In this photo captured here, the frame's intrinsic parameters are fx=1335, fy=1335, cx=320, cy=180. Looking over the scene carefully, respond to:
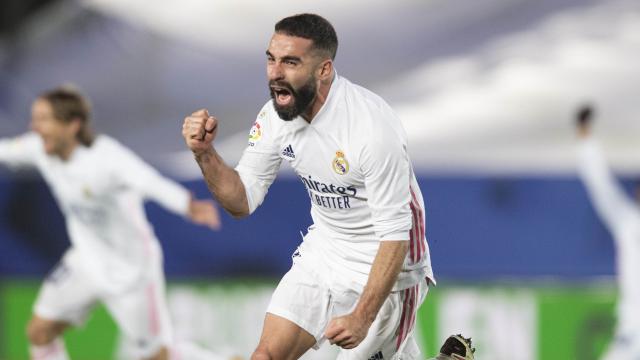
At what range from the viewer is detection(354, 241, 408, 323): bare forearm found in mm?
5309

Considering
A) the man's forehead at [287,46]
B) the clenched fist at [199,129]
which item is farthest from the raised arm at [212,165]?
the man's forehead at [287,46]

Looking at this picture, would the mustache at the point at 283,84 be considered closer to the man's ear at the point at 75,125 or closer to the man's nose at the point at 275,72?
the man's nose at the point at 275,72

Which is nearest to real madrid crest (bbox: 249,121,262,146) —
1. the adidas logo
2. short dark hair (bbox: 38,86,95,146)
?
the adidas logo

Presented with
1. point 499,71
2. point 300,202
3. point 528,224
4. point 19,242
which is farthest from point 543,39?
point 19,242

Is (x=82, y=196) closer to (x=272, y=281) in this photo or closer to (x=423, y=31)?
(x=272, y=281)

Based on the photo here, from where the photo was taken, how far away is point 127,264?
8.53 meters

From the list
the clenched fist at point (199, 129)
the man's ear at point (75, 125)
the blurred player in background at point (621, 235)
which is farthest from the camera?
the blurred player in background at point (621, 235)

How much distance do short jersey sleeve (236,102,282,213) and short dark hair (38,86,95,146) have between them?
2.84m

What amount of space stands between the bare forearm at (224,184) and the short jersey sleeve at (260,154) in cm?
9

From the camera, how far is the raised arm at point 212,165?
204 inches

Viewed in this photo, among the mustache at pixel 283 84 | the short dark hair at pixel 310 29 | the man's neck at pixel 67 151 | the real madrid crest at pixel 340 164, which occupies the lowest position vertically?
the real madrid crest at pixel 340 164

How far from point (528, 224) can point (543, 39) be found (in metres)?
2.31

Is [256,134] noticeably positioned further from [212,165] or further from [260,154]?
[212,165]

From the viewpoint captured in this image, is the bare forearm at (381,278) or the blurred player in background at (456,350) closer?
the bare forearm at (381,278)
